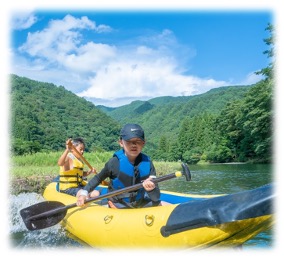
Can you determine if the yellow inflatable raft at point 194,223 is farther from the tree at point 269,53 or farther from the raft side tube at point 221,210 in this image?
the tree at point 269,53

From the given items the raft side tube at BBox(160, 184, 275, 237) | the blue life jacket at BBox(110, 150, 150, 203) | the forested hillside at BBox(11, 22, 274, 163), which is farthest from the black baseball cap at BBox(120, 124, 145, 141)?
the forested hillside at BBox(11, 22, 274, 163)

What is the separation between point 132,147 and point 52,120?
1869 inches

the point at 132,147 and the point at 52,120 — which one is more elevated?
the point at 52,120

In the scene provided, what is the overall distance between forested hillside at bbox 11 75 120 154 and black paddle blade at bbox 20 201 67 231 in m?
20.9

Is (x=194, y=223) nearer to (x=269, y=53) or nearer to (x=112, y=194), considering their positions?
(x=112, y=194)

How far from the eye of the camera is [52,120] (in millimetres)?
49250

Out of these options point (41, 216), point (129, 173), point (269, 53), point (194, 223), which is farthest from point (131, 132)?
point (269, 53)

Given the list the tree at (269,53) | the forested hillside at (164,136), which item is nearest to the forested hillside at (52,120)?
the forested hillside at (164,136)

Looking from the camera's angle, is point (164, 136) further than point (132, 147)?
Yes

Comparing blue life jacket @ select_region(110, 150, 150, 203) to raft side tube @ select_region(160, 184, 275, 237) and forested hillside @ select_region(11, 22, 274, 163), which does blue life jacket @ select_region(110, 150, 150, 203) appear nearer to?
raft side tube @ select_region(160, 184, 275, 237)

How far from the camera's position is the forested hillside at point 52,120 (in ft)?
126

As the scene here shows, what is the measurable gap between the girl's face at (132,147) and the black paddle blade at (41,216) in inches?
41.7

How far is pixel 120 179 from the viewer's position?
11.1 feet
